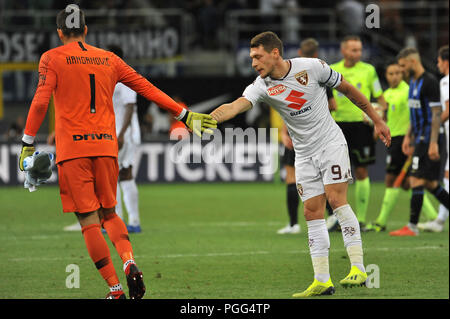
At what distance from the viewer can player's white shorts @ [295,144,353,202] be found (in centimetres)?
717

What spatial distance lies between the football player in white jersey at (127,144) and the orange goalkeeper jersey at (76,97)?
3.98 m

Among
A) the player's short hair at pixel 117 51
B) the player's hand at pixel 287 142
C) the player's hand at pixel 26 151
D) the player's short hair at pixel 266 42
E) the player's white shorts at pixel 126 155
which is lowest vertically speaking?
the player's white shorts at pixel 126 155

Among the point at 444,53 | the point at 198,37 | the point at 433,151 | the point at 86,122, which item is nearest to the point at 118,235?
the point at 86,122

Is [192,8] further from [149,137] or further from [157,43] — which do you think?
[149,137]

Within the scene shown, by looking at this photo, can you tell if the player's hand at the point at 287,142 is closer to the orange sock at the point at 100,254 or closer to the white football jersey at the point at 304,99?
the white football jersey at the point at 304,99

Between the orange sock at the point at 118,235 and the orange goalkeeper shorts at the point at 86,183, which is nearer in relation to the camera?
the orange goalkeeper shorts at the point at 86,183

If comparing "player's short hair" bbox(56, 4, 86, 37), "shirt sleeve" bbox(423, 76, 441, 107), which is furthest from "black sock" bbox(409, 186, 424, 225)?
"player's short hair" bbox(56, 4, 86, 37)

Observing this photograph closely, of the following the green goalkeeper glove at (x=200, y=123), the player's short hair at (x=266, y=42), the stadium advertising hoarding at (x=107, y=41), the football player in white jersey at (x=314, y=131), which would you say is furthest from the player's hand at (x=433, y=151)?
the stadium advertising hoarding at (x=107, y=41)

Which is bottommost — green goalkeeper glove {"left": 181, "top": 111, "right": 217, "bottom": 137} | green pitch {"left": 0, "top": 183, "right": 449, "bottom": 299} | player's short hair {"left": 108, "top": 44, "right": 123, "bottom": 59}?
green pitch {"left": 0, "top": 183, "right": 449, "bottom": 299}

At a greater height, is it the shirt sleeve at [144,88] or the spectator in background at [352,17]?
the spectator in background at [352,17]

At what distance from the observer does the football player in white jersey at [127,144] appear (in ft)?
35.2

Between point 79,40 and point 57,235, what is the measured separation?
16.7ft

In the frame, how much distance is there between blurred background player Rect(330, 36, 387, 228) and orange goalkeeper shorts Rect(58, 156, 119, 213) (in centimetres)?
486

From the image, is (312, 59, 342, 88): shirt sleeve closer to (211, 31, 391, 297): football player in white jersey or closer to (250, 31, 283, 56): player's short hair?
(211, 31, 391, 297): football player in white jersey
